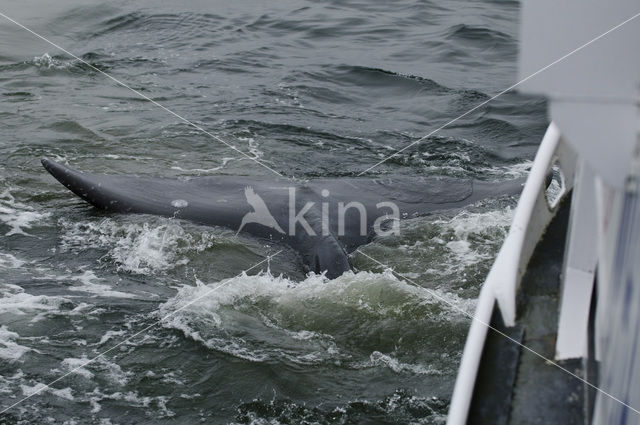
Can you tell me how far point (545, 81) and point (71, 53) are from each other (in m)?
11.2

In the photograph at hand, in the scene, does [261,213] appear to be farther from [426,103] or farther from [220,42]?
[220,42]

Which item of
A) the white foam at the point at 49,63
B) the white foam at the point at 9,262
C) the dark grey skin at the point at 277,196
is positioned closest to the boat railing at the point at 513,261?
the dark grey skin at the point at 277,196

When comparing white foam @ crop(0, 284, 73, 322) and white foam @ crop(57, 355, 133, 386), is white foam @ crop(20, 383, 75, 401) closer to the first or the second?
white foam @ crop(57, 355, 133, 386)

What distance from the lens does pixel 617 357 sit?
294 centimetres

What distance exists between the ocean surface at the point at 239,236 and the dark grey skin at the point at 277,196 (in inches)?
5.1

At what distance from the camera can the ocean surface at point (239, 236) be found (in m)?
5.11

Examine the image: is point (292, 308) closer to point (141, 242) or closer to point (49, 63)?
point (141, 242)

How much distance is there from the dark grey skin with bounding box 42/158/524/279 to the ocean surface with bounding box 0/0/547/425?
13 cm

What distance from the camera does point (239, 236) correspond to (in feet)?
22.4

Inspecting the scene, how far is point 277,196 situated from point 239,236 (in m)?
0.42

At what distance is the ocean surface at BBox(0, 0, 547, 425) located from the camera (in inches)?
201

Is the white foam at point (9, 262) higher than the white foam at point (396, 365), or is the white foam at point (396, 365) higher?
the white foam at point (9, 262)

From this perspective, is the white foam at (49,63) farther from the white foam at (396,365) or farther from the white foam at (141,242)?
the white foam at (396,365)

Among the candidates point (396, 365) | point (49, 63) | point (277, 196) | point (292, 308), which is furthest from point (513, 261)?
point (49, 63)
